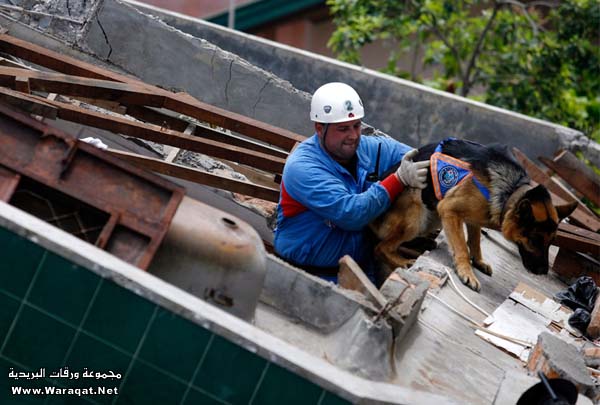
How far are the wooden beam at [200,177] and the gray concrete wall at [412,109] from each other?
384cm

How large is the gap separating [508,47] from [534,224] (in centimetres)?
→ 773

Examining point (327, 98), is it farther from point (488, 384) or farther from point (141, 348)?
point (141, 348)

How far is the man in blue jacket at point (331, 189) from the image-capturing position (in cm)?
701

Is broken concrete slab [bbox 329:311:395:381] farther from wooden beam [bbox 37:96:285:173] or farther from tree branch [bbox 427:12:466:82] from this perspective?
tree branch [bbox 427:12:466:82]

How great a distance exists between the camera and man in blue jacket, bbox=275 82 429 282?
701 cm

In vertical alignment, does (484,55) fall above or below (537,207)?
above

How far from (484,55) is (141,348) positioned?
463 inches

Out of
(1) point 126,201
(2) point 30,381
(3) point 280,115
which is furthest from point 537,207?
(2) point 30,381

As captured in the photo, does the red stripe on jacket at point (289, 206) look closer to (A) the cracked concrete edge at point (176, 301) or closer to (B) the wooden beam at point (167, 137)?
(B) the wooden beam at point (167, 137)

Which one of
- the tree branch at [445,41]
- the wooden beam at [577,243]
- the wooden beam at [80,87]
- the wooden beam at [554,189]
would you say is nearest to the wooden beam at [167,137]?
the wooden beam at [80,87]

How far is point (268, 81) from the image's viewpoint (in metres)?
10.3

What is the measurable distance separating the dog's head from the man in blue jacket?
43.0 inches

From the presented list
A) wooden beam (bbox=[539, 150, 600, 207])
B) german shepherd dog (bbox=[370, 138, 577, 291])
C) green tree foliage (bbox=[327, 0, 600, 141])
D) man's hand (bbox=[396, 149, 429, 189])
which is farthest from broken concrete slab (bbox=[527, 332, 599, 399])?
green tree foliage (bbox=[327, 0, 600, 141])

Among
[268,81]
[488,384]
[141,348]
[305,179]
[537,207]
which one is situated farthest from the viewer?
[268,81]
